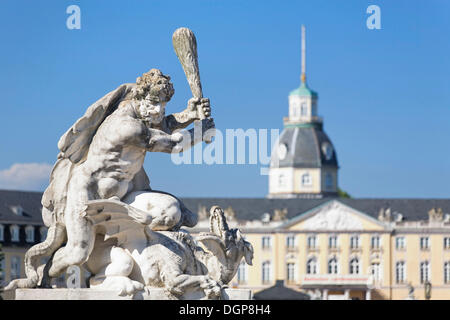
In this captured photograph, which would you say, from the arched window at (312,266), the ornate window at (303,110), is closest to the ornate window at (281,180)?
the ornate window at (303,110)

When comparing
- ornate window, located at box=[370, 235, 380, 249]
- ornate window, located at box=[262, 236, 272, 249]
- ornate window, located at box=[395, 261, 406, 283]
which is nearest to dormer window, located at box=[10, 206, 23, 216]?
ornate window, located at box=[262, 236, 272, 249]

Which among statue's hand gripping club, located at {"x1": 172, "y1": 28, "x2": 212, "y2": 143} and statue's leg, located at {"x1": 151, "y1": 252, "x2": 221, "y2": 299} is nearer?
statue's leg, located at {"x1": 151, "y1": 252, "x2": 221, "y2": 299}

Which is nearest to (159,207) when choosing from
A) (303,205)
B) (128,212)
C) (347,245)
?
(128,212)

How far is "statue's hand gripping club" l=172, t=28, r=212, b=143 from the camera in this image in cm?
1270

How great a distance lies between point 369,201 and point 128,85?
13923 cm

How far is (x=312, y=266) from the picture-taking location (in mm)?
147250

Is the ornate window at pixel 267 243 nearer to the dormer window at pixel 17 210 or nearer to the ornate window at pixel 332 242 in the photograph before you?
the ornate window at pixel 332 242

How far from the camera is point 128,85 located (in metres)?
12.8

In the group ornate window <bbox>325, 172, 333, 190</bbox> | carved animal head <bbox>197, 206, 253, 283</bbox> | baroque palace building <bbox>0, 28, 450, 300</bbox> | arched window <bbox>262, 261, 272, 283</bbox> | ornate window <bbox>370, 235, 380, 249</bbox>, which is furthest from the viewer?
ornate window <bbox>325, 172, 333, 190</bbox>

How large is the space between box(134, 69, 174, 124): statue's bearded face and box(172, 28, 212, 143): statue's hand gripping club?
326 millimetres

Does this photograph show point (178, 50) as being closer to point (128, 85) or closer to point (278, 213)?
point (128, 85)

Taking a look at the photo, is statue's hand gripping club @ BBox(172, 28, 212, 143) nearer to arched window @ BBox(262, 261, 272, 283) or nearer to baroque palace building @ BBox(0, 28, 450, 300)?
baroque palace building @ BBox(0, 28, 450, 300)
